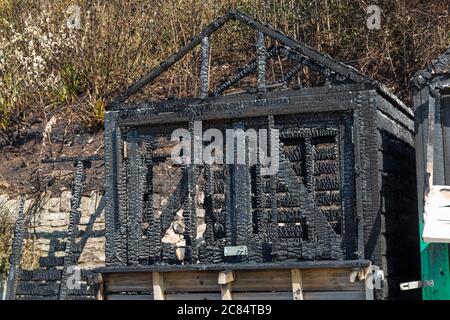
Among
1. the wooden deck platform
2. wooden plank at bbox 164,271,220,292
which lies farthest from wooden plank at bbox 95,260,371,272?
wooden plank at bbox 164,271,220,292

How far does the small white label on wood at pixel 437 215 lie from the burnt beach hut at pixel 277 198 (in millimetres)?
625

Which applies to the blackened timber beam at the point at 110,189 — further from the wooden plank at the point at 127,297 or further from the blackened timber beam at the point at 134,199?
the wooden plank at the point at 127,297

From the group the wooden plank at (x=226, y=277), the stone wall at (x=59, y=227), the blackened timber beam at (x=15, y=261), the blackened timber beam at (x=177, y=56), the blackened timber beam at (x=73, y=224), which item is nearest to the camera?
the wooden plank at (x=226, y=277)

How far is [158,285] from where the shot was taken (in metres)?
7.77

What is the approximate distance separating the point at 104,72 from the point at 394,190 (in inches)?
228

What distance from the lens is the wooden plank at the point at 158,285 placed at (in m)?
7.75

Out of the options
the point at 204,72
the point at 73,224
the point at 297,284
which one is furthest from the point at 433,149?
the point at 73,224

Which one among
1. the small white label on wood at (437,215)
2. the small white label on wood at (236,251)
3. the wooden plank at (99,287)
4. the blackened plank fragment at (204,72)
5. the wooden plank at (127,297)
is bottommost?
the wooden plank at (127,297)

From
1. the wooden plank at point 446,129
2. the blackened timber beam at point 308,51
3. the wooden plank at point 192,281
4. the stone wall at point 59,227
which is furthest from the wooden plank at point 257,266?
the stone wall at point 59,227

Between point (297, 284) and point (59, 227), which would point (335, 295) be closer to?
point (297, 284)

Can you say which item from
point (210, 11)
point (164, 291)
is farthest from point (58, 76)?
point (164, 291)

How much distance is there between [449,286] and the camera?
283 inches

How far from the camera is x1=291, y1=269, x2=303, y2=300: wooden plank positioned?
728 centimetres
